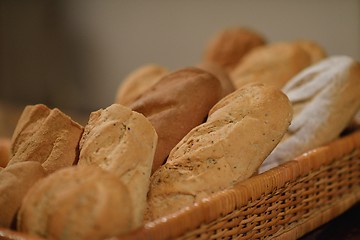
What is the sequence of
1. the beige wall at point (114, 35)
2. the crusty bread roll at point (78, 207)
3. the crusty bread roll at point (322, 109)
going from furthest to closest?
the beige wall at point (114, 35) → the crusty bread roll at point (322, 109) → the crusty bread roll at point (78, 207)

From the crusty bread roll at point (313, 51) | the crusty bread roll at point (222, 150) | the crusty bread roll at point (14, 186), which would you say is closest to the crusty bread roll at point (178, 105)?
the crusty bread roll at point (222, 150)

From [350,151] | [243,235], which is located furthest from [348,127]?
[243,235]

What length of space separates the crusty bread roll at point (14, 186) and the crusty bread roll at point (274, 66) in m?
0.85

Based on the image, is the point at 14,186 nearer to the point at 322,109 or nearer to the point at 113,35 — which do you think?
the point at 322,109

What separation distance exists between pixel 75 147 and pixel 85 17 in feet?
7.44

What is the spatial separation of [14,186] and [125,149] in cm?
19

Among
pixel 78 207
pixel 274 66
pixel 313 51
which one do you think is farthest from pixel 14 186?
pixel 313 51

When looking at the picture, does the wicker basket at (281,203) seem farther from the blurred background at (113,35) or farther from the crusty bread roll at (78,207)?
the blurred background at (113,35)

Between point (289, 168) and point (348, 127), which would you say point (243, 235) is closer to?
point (289, 168)

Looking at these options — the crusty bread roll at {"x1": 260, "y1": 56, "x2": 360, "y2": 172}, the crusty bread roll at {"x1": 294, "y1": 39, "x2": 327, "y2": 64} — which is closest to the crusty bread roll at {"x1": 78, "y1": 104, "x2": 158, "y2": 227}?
the crusty bread roll at {"x1": 260, "y1": 56, "x2": 360, "y2": 172}

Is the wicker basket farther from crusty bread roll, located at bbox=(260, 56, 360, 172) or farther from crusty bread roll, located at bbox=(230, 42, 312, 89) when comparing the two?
crusty bread roll, located at bbox=(230, 42, 312, 89)

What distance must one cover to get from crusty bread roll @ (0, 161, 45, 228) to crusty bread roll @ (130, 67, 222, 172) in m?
0.31

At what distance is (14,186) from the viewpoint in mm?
919

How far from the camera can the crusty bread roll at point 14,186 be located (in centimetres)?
91
